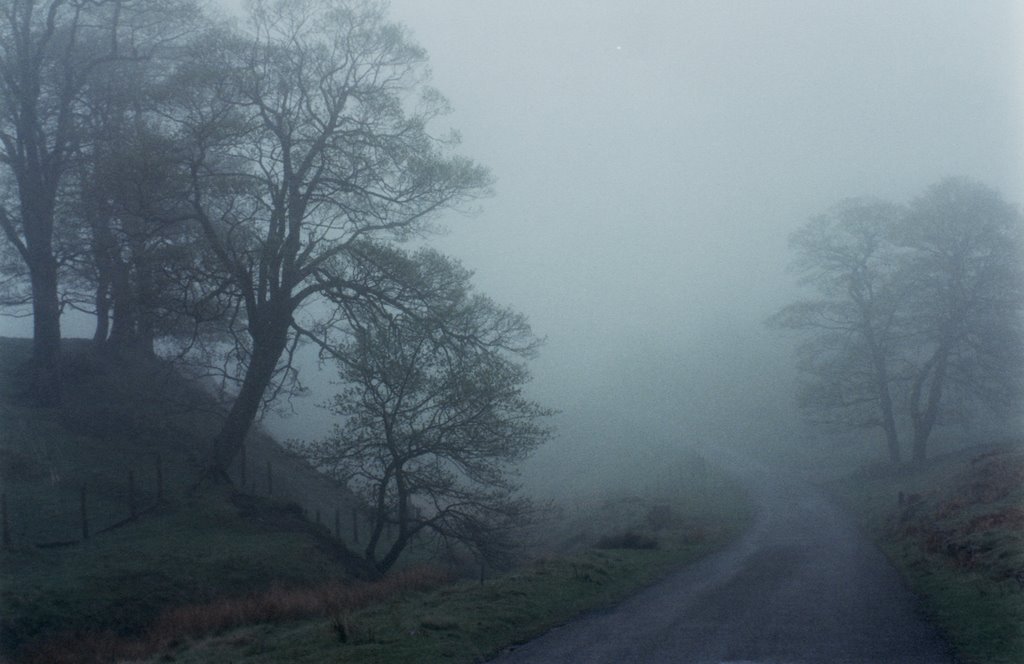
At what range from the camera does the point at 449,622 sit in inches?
539

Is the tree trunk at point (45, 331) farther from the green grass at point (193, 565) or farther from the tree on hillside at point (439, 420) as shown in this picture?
the tree on hillside at point (439, 420)

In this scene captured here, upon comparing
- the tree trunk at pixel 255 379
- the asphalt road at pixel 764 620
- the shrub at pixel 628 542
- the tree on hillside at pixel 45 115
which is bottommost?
the asphalt road at pixel 764 620

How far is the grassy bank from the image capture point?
12055 mm

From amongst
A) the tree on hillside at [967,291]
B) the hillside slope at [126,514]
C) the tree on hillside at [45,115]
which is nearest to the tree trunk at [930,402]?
the tree on hillside at [967,291]

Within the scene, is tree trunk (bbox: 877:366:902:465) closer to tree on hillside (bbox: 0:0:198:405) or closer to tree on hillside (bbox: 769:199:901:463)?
tree on hillside (bbox: 769:199:901:463)

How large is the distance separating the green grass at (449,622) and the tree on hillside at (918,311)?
28882 millimetres

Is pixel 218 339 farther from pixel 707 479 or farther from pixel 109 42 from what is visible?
pixel 707 479

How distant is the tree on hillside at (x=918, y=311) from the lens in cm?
4350

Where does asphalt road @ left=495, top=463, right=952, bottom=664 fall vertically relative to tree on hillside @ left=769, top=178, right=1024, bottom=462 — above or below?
below

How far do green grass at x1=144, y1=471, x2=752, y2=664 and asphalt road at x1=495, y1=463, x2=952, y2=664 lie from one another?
22.5 inches

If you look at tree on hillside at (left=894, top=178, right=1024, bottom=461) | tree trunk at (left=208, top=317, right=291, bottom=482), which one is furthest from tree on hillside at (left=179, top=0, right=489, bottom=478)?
tree on hillside at (left=894, top=178, right=1024, bottom=461)

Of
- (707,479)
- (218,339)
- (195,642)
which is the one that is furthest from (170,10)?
(707,479)

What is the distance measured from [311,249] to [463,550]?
9.21 metres

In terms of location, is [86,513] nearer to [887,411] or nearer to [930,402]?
[930,402]
